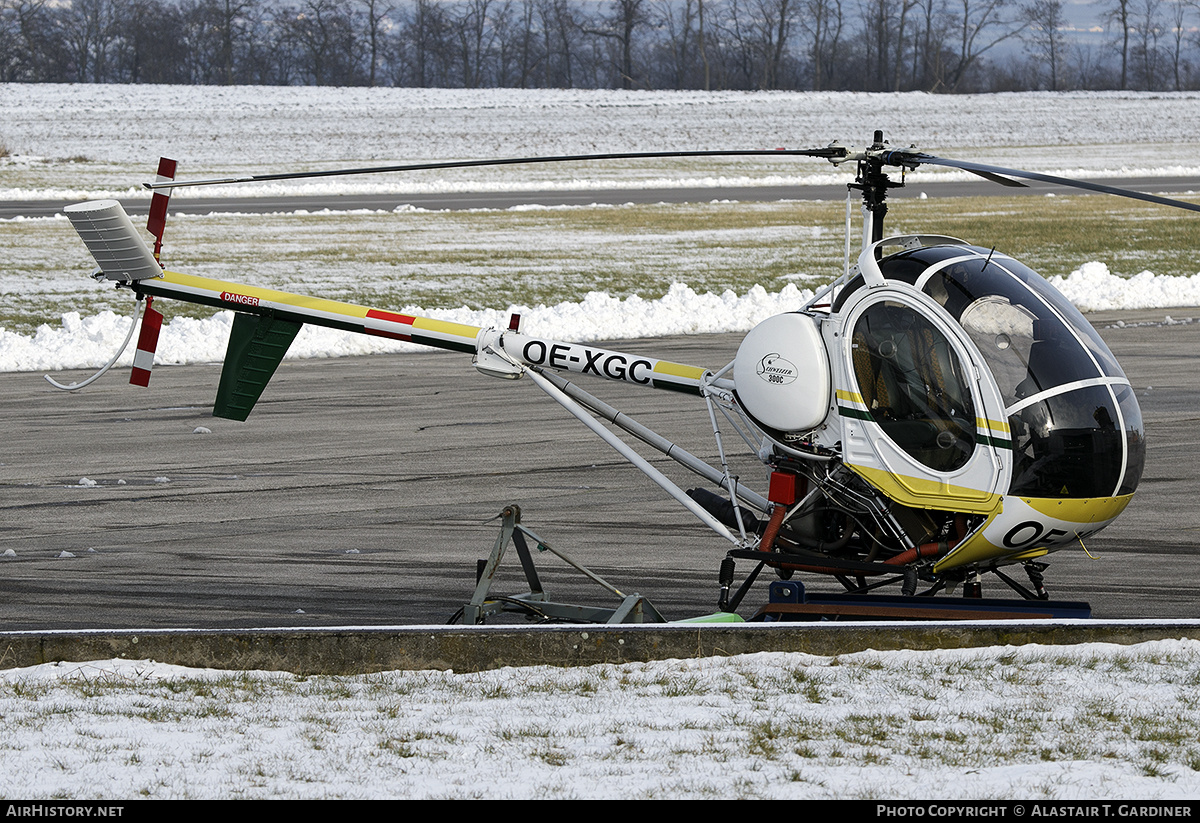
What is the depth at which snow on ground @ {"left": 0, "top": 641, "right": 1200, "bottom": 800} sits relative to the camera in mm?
5281

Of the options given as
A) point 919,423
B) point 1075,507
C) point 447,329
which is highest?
point 447,329

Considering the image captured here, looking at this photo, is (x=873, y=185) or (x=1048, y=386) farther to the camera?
(x=873, y=185)

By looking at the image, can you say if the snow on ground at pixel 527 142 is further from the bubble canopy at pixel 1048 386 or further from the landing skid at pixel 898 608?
the bubble canopy at pixel 1048 386

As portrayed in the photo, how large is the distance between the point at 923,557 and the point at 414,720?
3.10m

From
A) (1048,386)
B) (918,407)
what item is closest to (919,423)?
(918,407)

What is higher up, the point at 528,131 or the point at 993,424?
the point at 528,131

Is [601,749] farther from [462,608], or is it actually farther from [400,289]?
[400,289]

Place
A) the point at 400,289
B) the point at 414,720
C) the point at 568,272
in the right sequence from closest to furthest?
the point at 414,720
the point at 400,289
the point at 568,272

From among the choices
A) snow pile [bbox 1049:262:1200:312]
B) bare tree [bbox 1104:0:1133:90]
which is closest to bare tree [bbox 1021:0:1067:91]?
bare tree [bbox 1104:0:1133:90]

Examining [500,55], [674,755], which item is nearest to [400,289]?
[674,755]

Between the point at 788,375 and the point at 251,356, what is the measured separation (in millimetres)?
4148

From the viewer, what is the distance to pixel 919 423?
24.5 ft

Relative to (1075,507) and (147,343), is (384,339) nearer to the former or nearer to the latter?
(147,343)
